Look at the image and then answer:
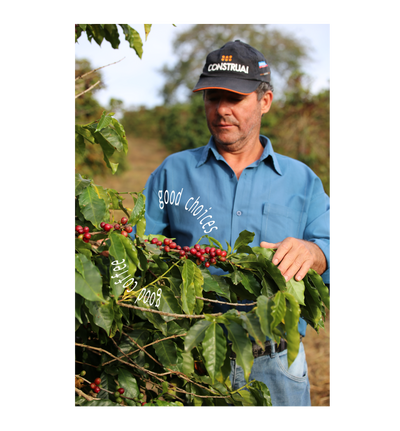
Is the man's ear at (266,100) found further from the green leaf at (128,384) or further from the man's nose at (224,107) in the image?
the green leaf at (128,384)

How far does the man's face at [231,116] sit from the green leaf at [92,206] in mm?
843

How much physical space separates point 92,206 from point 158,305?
333mm

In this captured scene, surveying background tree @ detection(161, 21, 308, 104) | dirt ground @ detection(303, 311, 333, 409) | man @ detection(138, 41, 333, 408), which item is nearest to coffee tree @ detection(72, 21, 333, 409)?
man @ detection(138, 41, 333, 408)

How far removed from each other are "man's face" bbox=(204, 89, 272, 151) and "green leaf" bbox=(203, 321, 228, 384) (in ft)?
3.36

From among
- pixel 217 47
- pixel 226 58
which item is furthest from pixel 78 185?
pixel 217 47

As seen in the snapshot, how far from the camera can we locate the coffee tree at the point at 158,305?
881 mm

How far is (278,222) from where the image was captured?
1.61 meters

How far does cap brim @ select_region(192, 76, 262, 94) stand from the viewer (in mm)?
1572

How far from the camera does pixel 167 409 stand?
101 cm

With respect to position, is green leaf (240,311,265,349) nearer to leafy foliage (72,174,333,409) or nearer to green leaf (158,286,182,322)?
leafy foliage (72,174,333,409)

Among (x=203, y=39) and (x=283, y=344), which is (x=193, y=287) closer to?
(x=283, y=344)

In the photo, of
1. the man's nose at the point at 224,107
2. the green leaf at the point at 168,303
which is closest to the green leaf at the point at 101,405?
the green leaf at the point at 168,303

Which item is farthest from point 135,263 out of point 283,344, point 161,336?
point 283,344

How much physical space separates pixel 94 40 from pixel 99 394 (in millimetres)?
1229
